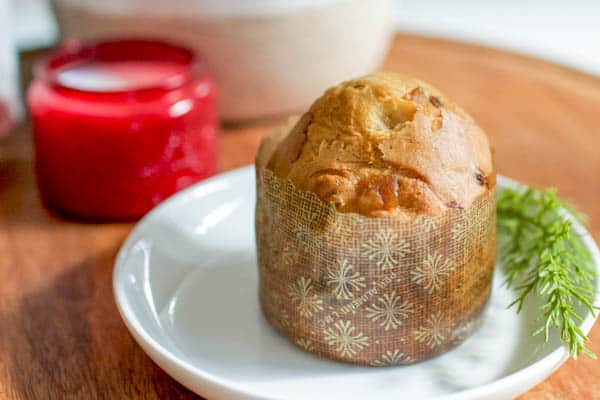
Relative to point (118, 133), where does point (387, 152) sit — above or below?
above

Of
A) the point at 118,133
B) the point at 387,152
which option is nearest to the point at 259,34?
the point at 118,133

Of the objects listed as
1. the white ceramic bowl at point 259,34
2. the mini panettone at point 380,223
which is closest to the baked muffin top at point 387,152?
the mini panettone at point 380,223

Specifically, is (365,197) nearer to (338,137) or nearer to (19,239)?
(338,137)

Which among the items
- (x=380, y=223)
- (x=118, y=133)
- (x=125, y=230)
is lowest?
(x=125, y=230)

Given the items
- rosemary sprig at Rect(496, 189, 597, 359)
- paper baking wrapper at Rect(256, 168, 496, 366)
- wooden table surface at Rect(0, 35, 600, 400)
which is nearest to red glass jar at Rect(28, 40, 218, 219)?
wooden table surface at Rect(0, 35, 600, 400)

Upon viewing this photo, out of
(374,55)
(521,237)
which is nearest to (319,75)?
(374,55)

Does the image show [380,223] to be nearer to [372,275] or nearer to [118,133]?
[372,275]
